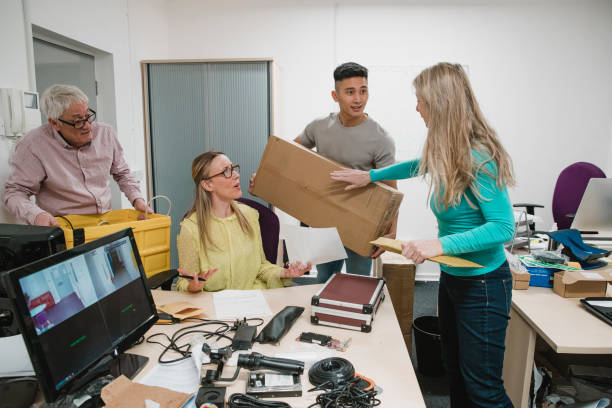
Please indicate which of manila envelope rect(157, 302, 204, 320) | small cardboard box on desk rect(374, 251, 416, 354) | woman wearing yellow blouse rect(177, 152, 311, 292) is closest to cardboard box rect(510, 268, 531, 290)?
small cardboard box on desk rect(374, 251, 416, 354)

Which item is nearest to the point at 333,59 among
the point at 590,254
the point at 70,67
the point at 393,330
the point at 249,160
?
the point at 249,160

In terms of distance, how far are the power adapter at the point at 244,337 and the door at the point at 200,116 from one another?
2295 millimetres

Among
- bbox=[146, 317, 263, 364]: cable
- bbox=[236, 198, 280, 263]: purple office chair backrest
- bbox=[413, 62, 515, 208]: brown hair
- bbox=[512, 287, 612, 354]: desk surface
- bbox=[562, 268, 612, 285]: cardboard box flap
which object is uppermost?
bbox=[413, 62, 515, 208]: brown hair

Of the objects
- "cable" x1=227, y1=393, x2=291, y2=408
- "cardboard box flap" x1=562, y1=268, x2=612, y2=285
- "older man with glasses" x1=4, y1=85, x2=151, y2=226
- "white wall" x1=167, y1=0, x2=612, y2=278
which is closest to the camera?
"cable" x1=227, y1=393, x2=291, y2=408

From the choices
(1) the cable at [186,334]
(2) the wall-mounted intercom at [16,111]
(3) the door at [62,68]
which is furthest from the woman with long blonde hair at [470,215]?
(3) the door at [62,68]

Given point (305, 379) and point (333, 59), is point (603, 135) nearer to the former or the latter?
point (333, 59)

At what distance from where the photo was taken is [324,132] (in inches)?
82.0

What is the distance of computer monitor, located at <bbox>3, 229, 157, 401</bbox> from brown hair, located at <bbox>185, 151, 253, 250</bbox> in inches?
20.4

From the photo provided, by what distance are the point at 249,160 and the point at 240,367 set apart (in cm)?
251

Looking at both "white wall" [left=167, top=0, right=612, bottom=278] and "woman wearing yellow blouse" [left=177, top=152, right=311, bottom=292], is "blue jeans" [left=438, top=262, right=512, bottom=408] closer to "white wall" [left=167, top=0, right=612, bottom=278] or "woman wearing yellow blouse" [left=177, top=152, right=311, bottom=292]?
"woman wearing yellow blouse" [left=177, top=152, right=311, bottom=292]

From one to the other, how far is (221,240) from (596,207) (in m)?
1.92

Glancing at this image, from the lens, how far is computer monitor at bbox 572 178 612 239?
190 centimetres

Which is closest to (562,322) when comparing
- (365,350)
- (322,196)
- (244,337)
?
(365,350)

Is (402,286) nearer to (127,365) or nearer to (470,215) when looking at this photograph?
(470,215)
